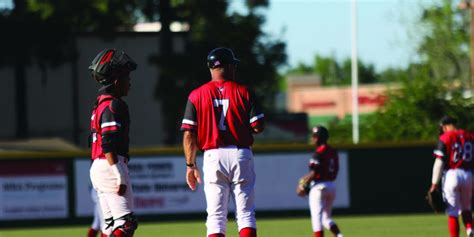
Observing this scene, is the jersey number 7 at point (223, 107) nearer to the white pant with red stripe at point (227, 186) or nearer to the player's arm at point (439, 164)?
→ the white pant with red stripe at point (227, 186)

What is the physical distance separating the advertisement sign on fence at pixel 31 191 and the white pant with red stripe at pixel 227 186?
14.0m

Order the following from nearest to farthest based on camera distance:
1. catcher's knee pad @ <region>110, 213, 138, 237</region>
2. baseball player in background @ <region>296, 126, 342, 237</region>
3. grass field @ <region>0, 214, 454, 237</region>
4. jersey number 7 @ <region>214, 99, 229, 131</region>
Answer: catcher's knee pad @ <region>110, 213, 138, 237</region> → jersey number 7 @ <region>214, 99, 229, 131</region> → baseball player in background @ <region>296, 126, 342, 237</region> → grass field @ <region>0, 214, 454, 237</region>

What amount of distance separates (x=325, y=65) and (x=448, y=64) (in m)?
84.1

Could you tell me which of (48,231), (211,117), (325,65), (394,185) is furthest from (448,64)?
(325,65)

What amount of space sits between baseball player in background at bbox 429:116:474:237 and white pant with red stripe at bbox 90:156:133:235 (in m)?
→ 5.81

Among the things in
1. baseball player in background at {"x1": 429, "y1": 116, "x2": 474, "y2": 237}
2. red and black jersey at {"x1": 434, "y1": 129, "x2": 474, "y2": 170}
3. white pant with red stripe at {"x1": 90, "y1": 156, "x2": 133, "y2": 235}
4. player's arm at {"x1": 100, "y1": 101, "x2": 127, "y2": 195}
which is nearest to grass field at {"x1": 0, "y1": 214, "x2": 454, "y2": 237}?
baseball player in background at {"x1": 429, "y1": 116, "x2": 474, "y2": 237}

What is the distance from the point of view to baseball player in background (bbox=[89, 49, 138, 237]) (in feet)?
35.3

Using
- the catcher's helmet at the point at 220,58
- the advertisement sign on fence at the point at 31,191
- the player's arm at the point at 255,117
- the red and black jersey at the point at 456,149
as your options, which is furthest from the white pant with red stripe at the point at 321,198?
the advertisement sign on fence at the point at 31,191

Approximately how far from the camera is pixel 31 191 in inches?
979

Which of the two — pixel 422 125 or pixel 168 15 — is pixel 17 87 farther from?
pixel 422 125

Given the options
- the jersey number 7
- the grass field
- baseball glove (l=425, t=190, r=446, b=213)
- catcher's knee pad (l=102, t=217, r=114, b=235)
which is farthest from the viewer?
the grass field

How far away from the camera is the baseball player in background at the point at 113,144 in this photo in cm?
1077

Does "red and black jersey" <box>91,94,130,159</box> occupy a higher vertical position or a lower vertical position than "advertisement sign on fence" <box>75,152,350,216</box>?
higher

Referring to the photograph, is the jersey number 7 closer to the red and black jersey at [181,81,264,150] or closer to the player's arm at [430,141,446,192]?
the red and black jersey at [181,81,264,150]
